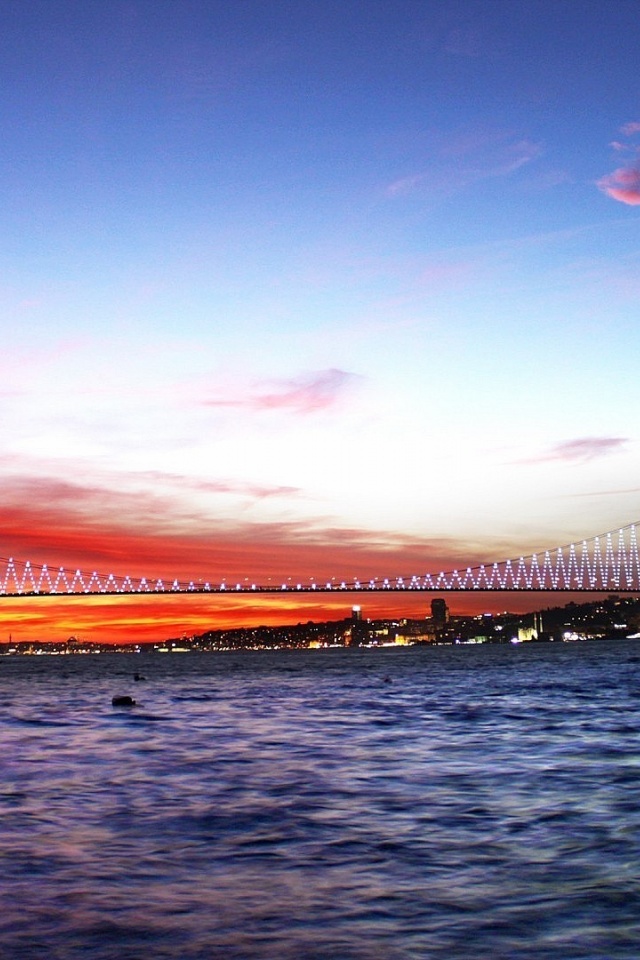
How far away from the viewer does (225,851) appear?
13055 mm

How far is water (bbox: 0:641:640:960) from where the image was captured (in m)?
9.02

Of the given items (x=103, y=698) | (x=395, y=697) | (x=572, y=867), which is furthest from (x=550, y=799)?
(x=103, y=698)

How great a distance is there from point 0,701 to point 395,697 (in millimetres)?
21149

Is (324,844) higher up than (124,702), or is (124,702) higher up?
(324,844)

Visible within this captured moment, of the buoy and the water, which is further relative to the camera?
the buoy

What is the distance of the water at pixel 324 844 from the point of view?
9.02 m

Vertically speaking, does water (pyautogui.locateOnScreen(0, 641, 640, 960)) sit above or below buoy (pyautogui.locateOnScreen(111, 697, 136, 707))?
above

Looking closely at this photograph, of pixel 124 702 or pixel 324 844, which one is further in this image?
pixel 124 702

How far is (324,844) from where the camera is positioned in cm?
1348

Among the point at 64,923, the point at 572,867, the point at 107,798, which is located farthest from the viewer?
the point at 107,798

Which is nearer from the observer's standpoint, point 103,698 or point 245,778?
point 245,778

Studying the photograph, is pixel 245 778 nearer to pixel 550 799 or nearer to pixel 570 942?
pixel 550 799

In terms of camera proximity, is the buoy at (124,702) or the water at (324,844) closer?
the water at (324,844)

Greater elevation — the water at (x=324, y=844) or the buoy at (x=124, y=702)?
the water at (x=324, y=844)
